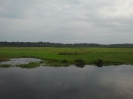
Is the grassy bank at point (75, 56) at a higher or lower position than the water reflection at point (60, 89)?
higher

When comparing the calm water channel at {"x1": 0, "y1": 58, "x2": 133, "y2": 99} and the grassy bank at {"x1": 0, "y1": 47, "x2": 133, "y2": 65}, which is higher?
the grassy bank at {"x1": 0, "y1": 47, "x2": 133, "y2": 65}

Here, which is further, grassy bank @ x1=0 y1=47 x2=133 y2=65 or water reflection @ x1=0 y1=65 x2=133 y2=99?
grassy bank @ x1=0 y1=47 x2=133 y2=65

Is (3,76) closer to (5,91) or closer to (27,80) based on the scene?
(27,80)

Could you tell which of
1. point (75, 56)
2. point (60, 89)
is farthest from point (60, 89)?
point (75, 56)

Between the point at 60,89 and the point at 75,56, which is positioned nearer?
the point at 60,89

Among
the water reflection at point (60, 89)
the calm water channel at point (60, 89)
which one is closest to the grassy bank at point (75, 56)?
the water reflection at point (60, 89)

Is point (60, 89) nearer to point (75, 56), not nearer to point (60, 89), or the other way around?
point (60, 89)

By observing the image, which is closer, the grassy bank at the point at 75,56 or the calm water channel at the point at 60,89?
the calm water channel at the point at 60,89

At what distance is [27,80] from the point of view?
15703 mm

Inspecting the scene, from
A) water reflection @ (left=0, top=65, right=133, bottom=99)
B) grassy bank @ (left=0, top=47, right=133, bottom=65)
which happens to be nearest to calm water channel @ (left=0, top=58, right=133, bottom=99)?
water reflection @ (left=0, top=65, right=133, bottom=99)

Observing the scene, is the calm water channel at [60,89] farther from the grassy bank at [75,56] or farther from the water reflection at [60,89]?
the grassy bank at [75,56]

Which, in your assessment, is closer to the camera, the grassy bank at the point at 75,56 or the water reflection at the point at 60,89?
the water reflection at the point at 60,89

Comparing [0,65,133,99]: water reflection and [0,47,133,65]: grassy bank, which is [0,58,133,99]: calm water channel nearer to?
[0,65,133,99]: water reflection

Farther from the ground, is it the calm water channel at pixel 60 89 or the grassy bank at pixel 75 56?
the grassy bank at pixel 75 56
